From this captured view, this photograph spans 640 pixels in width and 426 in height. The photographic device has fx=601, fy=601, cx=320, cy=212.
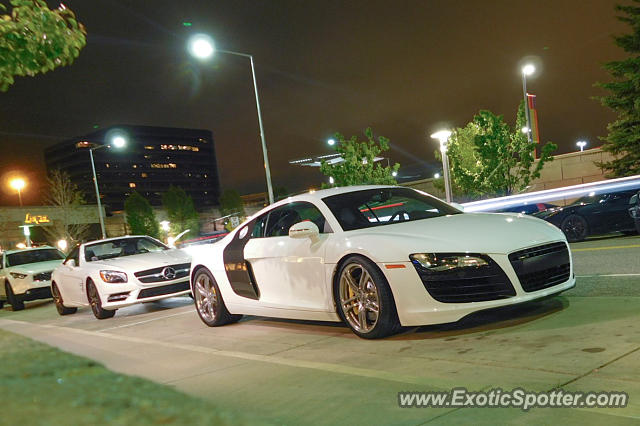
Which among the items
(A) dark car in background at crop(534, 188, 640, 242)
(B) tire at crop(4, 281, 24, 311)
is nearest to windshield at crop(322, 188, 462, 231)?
(A) dark car in background at crop(534, 188, 640, 242)

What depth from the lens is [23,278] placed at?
→ 15.2 meters

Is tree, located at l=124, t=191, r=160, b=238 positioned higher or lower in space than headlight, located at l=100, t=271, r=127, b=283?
higher

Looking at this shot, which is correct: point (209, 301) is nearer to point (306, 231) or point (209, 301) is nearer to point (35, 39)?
point (306, 231)

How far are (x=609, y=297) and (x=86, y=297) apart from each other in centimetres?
878

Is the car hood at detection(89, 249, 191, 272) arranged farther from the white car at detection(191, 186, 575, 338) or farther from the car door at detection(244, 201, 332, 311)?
the car door at detection(244, 201, 332, 311)

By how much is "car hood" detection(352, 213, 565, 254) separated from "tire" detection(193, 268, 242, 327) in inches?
109

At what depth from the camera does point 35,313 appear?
14234mm

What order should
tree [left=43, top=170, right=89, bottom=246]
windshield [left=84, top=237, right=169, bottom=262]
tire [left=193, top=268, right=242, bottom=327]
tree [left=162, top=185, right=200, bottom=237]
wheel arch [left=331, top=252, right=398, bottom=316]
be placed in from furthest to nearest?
tree [left=162, top=185, right=200, bottom=237] < tree [left=43, top=170, right=89, bottom=246] < windshield [left=84, top=237, right=169, bottom=262] < tire [left=193, top=268, right=242, bottom=327] < wheel arch [left=331, top=252, right=398, bottom=316]

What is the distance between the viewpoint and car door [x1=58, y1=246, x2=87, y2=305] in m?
11.2

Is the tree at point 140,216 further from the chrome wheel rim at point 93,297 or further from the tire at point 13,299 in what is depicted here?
the chrome wheel rim at point 93,297

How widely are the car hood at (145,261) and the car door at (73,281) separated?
1.60 feet

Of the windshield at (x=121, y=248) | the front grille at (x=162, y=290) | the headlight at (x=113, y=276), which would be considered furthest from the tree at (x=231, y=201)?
the front grille at (x=162, y=290)

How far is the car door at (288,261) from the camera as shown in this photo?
5.91 meters

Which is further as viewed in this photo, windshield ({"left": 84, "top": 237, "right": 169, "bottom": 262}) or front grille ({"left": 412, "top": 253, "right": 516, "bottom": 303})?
windshield ({"left": 84, "top": 237, "right": 169, "bottom": 262})
